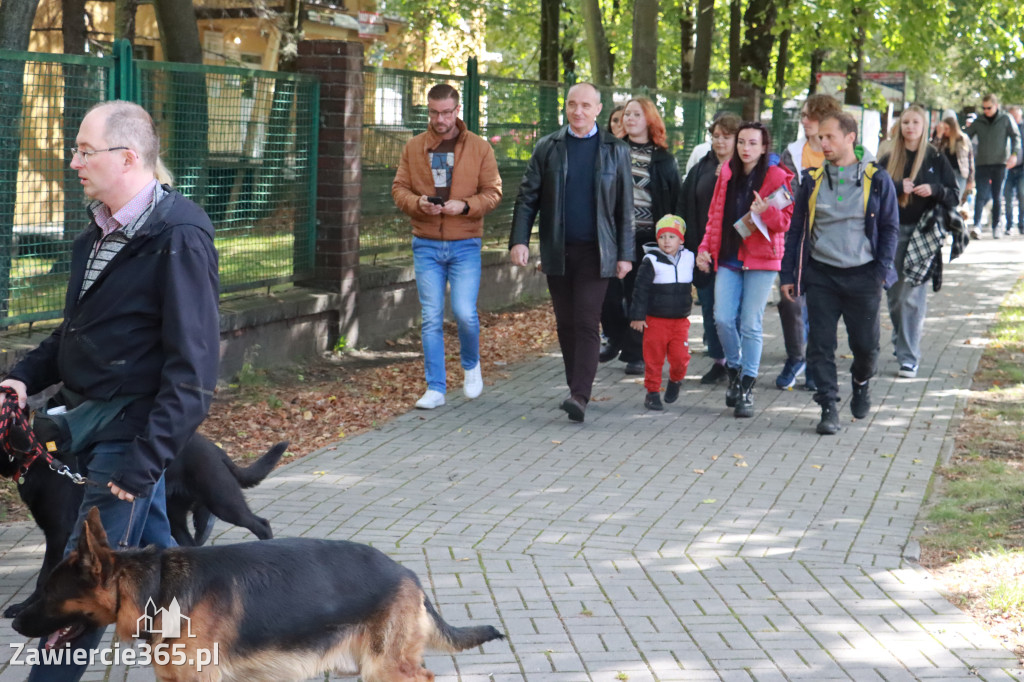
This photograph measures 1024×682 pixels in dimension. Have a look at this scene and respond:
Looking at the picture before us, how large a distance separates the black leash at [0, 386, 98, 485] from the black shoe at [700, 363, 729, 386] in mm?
6808

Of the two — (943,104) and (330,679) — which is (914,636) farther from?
(943,104)

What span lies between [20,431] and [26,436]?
24 millimetres

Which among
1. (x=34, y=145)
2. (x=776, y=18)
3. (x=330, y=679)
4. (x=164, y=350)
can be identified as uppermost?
(x=776, y=18)

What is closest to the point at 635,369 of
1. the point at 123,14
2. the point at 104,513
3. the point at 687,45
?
the point at 104,513

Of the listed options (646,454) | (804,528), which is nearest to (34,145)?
(646,454)

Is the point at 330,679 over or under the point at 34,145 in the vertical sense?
under

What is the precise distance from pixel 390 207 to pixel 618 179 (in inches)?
142

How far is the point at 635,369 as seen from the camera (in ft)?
34.4

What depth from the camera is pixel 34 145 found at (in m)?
7.53

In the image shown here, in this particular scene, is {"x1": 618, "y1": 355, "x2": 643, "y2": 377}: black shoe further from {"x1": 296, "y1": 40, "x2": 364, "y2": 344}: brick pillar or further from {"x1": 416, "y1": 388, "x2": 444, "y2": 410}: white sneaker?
{"x1": 296, "y1": 40, "x2": 364, "y2": 344}: brick pillar

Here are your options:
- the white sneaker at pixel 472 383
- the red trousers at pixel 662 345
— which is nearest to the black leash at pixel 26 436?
the white sneaker at pixel 472 383

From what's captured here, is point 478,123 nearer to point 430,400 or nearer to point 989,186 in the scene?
point 430,400

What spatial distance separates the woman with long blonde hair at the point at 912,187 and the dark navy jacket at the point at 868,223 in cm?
153

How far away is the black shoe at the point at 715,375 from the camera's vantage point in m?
10.1
